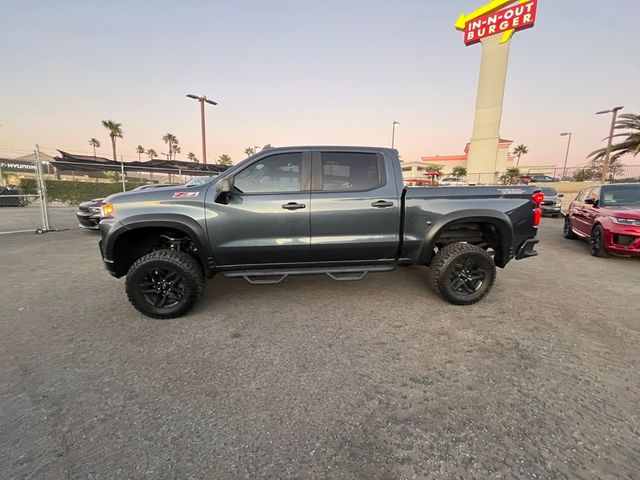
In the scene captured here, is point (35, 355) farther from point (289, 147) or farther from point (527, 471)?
point (527, 471)

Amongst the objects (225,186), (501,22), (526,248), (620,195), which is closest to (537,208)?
(526,248)

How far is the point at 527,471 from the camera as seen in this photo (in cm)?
163

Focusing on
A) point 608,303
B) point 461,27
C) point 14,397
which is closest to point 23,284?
point 14,397

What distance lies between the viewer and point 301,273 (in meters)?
3.59

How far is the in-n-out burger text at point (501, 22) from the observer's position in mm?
24844

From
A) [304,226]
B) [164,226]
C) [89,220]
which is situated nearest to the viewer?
[164,226]

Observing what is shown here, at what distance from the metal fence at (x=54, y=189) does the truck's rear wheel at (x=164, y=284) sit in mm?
2697

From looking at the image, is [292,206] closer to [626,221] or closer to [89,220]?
[626,221]

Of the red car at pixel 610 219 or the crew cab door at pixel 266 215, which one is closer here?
the crew cab door at pixel 266 215

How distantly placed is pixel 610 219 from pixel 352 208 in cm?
576

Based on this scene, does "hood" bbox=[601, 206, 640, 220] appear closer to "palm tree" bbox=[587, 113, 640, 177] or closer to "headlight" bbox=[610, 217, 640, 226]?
"headlight" bbox=[610, 217, 640, 226]

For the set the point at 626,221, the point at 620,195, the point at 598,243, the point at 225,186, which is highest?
the point at 225,186

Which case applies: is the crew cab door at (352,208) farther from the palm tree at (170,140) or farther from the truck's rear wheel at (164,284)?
the palm tree at (170,140)

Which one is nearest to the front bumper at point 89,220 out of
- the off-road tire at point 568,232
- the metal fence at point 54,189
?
the metal fence at point 54,189
